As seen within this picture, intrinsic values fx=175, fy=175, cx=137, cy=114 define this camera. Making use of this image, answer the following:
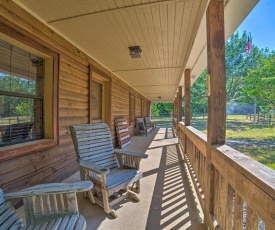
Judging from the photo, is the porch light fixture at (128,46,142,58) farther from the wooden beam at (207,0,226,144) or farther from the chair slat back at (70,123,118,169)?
the wooden beam at (207,0,226,144)

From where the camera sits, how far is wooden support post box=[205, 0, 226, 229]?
155 centimetres

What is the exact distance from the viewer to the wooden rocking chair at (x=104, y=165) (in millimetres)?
1903

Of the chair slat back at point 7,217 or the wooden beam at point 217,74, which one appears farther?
the wooden beam at point 217,74

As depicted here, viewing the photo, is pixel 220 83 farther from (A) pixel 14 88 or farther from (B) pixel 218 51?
(A) pixel 14 88

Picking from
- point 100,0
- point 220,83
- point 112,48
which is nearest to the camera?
point 220,83

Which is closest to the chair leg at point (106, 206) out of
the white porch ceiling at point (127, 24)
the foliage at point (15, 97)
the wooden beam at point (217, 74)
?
the wooden beam at point (217, 74)

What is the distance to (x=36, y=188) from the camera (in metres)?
1.29

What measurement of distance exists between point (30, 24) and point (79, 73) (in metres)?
1.24

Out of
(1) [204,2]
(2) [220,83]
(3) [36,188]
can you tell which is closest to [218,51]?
(2) [220,83]

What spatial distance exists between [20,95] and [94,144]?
1.13m

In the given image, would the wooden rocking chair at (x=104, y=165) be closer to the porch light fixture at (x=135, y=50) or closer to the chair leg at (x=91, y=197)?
the chair leg at (x=91, y=197)

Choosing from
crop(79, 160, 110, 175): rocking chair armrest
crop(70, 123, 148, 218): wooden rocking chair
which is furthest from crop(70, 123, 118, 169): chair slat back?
crop(79, 160, 110, 175): rocking chair armrest

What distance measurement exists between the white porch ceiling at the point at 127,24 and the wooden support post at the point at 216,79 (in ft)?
0.81

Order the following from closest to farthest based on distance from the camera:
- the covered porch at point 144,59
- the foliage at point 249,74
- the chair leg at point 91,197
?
the covered porch at point 144,59 < the chair leg at point 91,197 < the foliage at point 249,74
